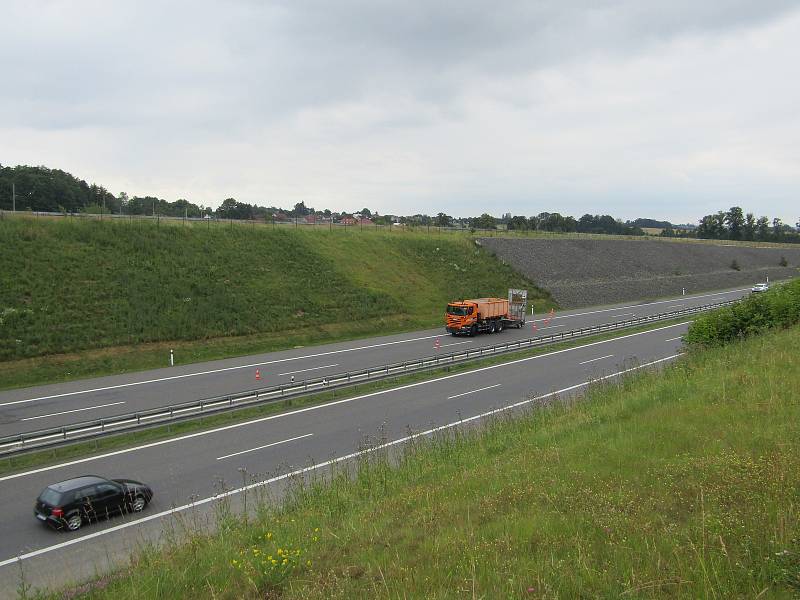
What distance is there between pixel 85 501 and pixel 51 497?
78 centimetres

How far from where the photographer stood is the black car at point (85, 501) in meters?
12.1

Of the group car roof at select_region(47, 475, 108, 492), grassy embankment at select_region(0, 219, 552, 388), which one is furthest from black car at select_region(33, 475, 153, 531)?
grassy embankment at select_region(0, 219, 552, 388)

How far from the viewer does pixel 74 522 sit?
39.8 feet

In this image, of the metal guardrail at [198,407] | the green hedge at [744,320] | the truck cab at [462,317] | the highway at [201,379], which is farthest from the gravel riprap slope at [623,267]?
the green hedge at [744,320]

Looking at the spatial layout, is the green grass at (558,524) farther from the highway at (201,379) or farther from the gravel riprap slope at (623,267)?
the gravel riprap slope at (623,267)

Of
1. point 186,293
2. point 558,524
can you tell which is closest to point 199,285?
point 186,293

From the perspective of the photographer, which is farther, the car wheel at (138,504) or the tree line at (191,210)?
the tree line at (191,210)

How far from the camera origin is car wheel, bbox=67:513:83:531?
12086 millimetres

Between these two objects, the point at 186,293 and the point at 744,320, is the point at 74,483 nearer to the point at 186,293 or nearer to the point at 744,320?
the point at 744,320

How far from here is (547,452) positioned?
948 centimetres

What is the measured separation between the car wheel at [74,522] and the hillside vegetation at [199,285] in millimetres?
19516

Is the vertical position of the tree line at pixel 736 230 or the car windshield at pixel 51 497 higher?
the tree line at pixel 736 230

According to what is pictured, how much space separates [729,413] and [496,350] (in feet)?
74.4

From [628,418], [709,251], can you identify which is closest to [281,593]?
[628,418]
